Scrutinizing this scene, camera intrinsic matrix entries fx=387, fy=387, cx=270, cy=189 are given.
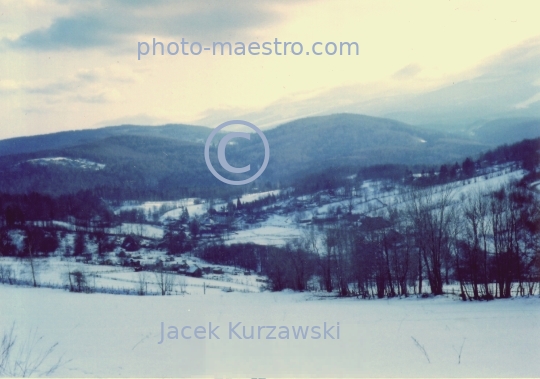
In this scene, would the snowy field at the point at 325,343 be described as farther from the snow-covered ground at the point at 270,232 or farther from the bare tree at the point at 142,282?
the snow-covered ground at the point at 270,232

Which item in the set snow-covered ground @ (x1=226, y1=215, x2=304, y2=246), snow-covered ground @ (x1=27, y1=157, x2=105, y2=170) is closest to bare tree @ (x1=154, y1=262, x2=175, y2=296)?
snow-covered ground @ (x1=226, y1=215, x2=304, y2=246)

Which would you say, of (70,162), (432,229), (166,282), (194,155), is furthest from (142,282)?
(70,162)

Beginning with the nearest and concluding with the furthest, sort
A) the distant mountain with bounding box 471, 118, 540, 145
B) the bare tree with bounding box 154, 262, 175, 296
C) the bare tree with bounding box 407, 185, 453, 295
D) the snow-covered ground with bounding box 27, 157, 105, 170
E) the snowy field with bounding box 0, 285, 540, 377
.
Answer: the snowy field with bounding box 0, 285, 540, 377 < the bare tree with bounding box 407, 185, 453, 295 < the bare tree with bounding box 154, 262, 175, 296 < the distant mountain with bounding box 471, 118, 540, 145 < the snow-covered ground with bounding box 27, 157, 105, 170

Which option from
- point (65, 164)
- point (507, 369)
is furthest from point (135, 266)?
point (65, 164)

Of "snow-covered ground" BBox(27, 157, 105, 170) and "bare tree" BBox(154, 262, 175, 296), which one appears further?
"snow-covered ground" BBox(27, 157, 105, 170)

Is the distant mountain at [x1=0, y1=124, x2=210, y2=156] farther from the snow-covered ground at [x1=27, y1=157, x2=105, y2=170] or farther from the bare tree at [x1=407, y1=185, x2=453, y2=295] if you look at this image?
the bare tree at [x1=407, y1=185, x2=453, y2=295]

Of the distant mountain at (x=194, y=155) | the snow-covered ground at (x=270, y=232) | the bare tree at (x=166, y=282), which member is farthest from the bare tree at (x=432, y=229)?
the bare tree at (x=166, y=282)
